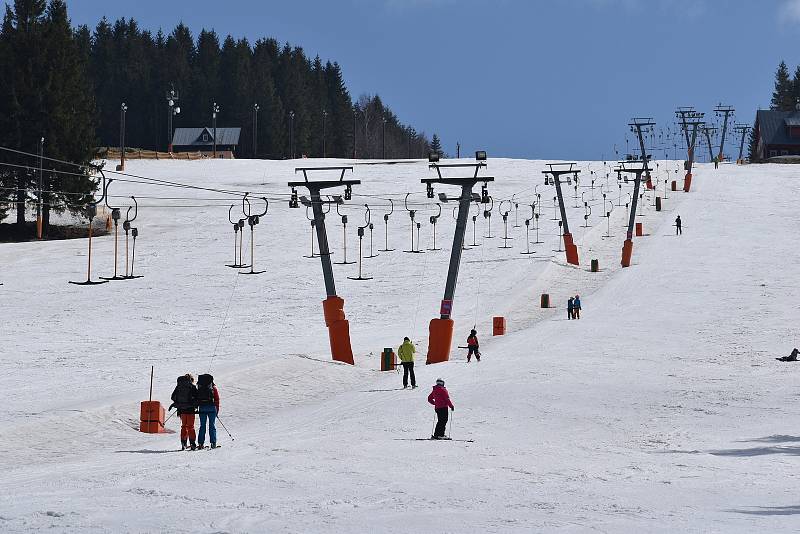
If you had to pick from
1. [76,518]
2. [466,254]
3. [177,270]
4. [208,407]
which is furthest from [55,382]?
[466,254]

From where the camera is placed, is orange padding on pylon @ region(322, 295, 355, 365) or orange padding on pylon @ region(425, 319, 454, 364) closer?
orange padding on pylon @ region(322, 295, 355, 365)

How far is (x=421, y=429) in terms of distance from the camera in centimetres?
2066

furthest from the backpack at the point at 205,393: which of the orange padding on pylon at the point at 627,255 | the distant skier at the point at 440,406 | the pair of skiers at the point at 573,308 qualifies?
the orange padding on pylon at the point at 627,255

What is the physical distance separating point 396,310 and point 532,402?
2083cm

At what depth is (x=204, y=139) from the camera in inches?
5556

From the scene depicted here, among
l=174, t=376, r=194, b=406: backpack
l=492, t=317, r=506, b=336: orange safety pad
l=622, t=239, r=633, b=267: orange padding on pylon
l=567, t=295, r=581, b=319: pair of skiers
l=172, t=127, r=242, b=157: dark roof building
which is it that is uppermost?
l=172, t=127, r=242, b=157: dark roof building

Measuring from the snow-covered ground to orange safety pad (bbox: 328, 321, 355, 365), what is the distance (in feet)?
1.47

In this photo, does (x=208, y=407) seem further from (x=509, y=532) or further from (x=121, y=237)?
(x=121, y=237)

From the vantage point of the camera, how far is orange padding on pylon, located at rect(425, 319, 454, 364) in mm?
33031

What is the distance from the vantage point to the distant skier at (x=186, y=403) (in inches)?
720

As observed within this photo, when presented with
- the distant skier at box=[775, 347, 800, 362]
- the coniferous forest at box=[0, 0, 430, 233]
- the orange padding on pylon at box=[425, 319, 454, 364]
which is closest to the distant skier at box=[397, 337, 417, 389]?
the orange padding on pylon at box=[425, 319, 454, 364]

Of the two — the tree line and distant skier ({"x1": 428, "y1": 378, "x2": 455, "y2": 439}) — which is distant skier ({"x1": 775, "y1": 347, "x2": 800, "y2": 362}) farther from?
the tree line

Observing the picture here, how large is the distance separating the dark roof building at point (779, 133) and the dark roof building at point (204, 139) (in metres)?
61.4

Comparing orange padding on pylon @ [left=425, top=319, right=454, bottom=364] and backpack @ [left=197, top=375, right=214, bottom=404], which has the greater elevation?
backpack @ [left=197, top=375, right=214, bottom=404]
